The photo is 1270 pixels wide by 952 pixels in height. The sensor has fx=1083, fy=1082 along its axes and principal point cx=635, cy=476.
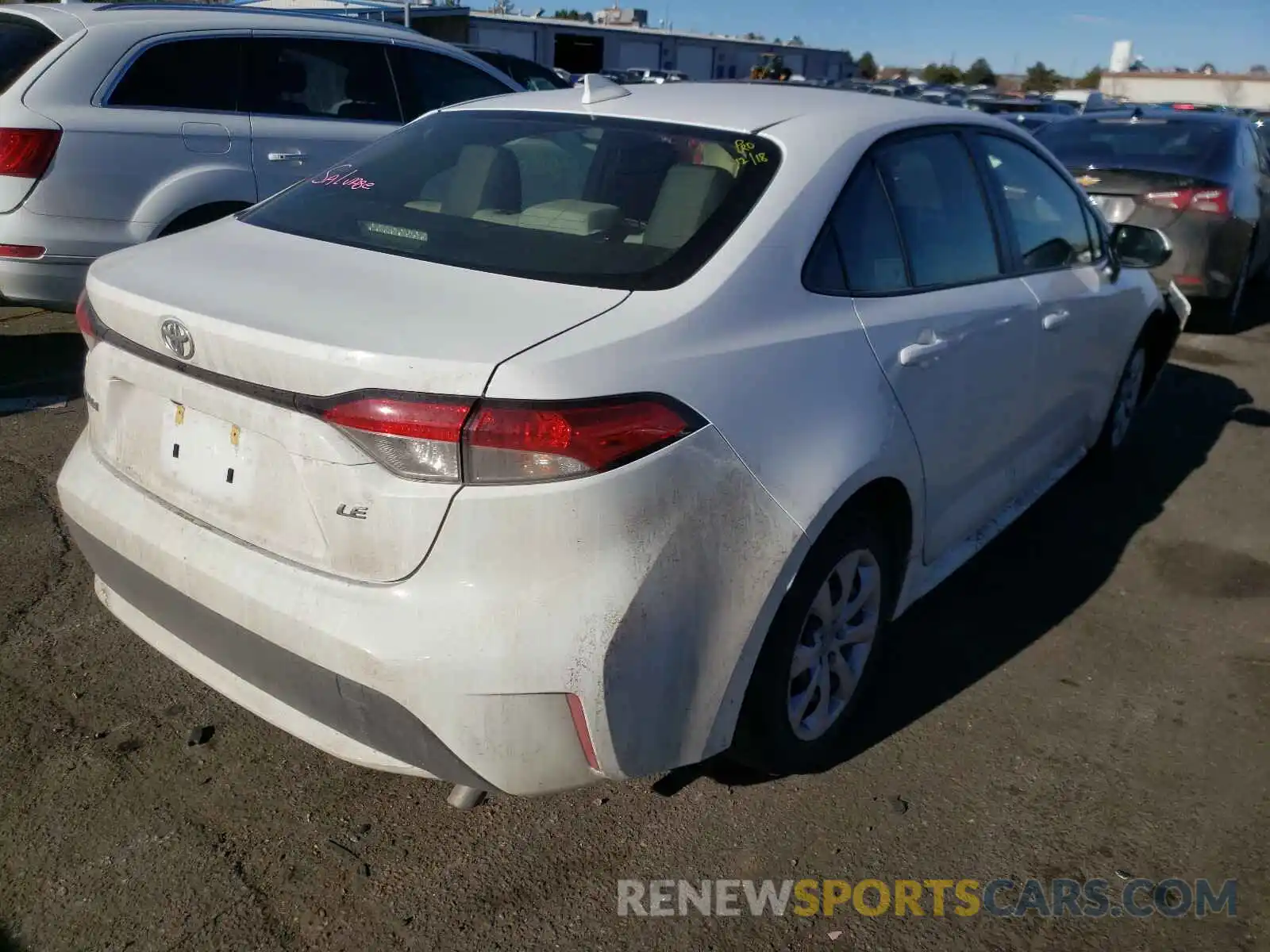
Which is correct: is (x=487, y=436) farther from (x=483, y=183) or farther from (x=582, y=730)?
(x=483, y=183)

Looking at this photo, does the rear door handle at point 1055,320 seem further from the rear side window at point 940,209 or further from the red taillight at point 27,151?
the red taillight at point 27,151

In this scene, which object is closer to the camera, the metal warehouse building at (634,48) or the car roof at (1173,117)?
the car roof at (1173,117)

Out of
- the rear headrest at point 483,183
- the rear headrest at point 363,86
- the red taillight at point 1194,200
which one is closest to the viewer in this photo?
the rear headrest at point 483,183

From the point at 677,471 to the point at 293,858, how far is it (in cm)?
129

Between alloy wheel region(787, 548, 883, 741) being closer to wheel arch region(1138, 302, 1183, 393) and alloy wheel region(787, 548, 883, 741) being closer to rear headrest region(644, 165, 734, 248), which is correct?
rear headrest region(644, 165, 734, 248)

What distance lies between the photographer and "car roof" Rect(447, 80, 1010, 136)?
9.47 feet

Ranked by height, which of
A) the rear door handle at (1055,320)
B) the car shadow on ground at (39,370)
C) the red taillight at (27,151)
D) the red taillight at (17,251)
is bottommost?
the car shadow on ground at (39,370)

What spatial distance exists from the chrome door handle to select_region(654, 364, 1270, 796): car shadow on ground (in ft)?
3.42

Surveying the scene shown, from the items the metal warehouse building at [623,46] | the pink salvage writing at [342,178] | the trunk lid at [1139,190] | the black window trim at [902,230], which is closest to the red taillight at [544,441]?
the black window trim at [902,230]

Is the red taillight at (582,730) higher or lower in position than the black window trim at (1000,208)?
lower

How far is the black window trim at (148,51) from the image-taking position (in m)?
5.29

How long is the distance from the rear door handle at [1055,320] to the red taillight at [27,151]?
4.46 m

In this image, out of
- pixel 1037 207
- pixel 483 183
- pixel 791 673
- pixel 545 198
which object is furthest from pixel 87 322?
pixel 1037 207

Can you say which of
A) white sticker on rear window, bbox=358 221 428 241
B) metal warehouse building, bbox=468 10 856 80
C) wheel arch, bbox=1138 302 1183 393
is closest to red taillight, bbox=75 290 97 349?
white sticker on rear window, bbox=358 221 428 241
